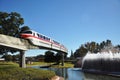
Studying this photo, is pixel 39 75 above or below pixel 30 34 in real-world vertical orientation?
below

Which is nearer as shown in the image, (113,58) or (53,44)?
(113,58)

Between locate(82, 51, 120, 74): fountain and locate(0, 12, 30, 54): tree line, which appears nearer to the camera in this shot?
locate(82, 51, 120, 74): fountain

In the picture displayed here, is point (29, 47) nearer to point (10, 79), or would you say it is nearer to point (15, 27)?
point (10, 79)

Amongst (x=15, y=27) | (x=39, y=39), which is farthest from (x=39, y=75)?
(x=15, y=27)

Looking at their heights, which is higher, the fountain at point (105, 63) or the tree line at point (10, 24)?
the tree line at point (10, 24)

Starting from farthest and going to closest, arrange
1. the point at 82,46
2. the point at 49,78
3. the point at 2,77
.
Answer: the point at 82,46
the point at 49,78
the point at 2,77

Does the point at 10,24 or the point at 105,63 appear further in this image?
the point at 10,24

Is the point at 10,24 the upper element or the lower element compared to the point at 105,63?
upper

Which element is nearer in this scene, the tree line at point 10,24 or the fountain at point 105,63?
the fountain at point 105,63

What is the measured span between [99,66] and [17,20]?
3554cm

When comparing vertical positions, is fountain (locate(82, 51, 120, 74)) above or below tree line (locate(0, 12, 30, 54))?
below

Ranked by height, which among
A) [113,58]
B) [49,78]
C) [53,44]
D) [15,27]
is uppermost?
[15,27]

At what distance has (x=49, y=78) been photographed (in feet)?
84.0

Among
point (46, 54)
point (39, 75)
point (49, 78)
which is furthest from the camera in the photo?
point (46, 54)
